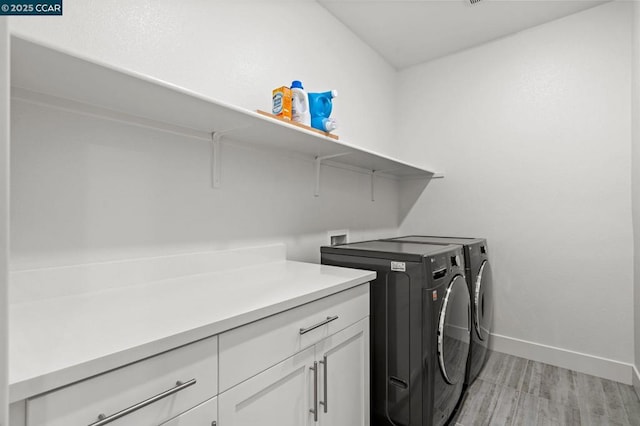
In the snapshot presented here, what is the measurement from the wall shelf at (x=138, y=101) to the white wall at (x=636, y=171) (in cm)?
192

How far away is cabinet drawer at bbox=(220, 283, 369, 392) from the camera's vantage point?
2.90ft

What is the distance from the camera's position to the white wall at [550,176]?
2.22 m

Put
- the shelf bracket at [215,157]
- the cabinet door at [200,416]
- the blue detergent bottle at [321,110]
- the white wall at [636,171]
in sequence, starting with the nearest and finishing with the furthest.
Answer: the cabinet door at [200,416] → the shelf bracket at [215,157] → the blue detergent bottle at [321,110] → the white wall at [636,171]

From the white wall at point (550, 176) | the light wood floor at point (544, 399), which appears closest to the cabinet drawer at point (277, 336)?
the light wood floor at point (544, 399)

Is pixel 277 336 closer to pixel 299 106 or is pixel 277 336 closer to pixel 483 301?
pixel 299 106

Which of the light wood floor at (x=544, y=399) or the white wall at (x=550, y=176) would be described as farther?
the white wall at (x=550, y=176)

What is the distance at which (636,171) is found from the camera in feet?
6.68

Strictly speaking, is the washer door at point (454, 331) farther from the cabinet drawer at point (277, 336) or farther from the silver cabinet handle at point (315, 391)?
the silver cabinet handle at point (315, 391)

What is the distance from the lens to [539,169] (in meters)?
2.50

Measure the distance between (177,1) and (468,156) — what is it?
2513 mm

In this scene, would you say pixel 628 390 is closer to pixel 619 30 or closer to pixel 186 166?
pixel 619 30

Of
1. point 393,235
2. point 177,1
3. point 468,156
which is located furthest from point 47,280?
point 468,156

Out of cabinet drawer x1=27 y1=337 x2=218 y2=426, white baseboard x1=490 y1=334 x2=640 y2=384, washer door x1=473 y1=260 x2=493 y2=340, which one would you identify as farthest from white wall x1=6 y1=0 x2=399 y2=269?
white baseboard x1=490 y1=334 x2=640 y2=384

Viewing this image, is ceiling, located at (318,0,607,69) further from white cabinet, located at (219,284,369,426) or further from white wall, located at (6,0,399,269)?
white cabinet, located at (219,284,369,426)
